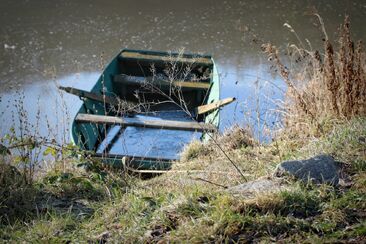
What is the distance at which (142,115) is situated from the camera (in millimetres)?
7613

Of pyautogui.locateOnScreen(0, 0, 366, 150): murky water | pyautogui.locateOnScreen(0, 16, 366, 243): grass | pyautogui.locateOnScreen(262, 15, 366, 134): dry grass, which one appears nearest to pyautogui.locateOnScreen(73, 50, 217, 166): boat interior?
pyautogui.locateOnScreen(0, 0, 366, 150): murky water

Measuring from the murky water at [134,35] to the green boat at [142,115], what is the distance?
581 mm

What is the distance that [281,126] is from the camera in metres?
5.36

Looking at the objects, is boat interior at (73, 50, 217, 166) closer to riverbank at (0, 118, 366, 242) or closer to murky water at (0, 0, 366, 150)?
murky water at (0, 0, 366, 150)

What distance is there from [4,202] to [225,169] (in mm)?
1613

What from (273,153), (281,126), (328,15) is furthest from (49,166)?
(328,15)

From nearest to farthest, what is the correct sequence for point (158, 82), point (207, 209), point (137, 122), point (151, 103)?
point (207, 209) < point (137, 122) < point (151, 103) < point (158, 82)

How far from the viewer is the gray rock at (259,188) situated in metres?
2.53

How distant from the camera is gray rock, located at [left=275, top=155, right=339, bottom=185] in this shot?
8.66 ft

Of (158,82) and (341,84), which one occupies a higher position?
(341,84)

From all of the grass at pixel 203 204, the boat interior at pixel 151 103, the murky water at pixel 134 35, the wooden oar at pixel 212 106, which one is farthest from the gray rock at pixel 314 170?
the murky water at pixel 134 35

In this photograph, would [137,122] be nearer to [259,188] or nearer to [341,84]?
[341,84]

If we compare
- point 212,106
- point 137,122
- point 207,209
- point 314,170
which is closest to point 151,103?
point 137,122

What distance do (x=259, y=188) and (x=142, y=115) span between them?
5.14 meters
